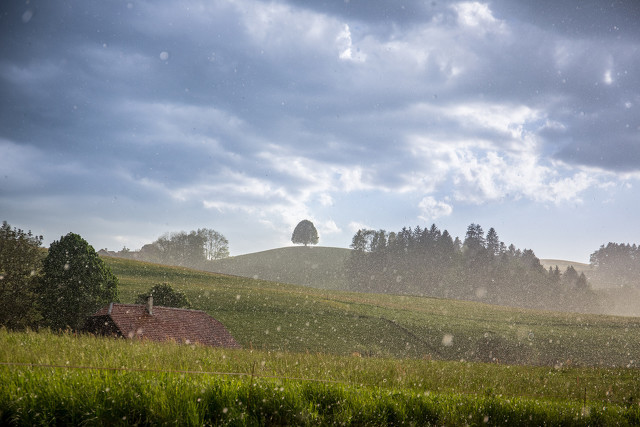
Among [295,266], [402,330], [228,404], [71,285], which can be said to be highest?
[228,404]

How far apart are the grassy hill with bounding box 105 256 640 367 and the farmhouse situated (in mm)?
6834

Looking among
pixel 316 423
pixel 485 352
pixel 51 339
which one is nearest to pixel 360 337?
pixel 485 352

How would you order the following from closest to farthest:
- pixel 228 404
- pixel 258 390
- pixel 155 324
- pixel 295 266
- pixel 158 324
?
pixel 228 404 → pixel 258 390 → pixel 155 324 → pixel 158 324 → pixel 295 266

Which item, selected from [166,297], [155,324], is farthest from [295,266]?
[155,324]

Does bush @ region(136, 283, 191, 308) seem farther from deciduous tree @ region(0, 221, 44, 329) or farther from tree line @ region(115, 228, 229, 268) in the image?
tree line @ region(115, 228, 229, 268)

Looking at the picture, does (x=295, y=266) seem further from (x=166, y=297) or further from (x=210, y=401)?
(x=210, y=401)

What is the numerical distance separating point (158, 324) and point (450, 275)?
105m

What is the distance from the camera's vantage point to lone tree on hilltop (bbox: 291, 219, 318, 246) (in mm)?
177250

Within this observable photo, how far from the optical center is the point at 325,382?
7262 mm

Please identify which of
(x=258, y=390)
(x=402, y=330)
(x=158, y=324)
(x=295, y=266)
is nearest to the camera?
(x=258, y=390)

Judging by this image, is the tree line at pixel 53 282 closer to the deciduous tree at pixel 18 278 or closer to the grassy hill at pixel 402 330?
the deciduous tree at pixel 18 278

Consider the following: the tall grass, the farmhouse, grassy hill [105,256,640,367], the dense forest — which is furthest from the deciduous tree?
the dense forest

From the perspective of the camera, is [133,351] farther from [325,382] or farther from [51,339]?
[325,382]

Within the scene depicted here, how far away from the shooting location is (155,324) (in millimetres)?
26500
